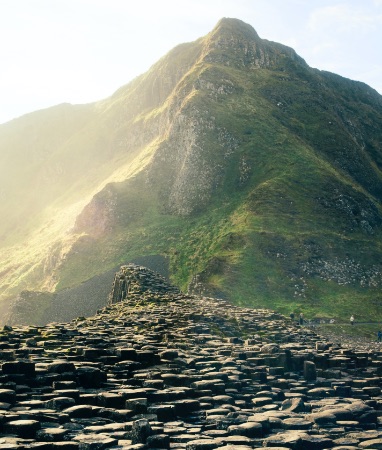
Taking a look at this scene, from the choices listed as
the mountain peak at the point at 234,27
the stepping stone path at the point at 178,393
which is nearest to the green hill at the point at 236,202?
the mountain peak at the point at 234,27

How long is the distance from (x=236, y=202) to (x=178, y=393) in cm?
9337

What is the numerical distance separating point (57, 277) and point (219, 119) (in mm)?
45406

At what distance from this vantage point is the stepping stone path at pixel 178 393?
12922 mm

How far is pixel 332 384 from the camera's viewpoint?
21.4 metres

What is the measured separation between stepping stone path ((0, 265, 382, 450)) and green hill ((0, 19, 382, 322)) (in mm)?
47688

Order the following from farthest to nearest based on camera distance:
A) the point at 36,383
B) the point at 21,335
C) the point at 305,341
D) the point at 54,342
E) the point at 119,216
Answer: 1. the point at 119,216
2. the point at 305,341
3. the point at 21,335
4. the point at 54,342
5. the point at 36,383

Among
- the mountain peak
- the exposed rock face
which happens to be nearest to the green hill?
the mountain peak

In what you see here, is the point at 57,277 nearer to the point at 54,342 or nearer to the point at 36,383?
the point at 54,342

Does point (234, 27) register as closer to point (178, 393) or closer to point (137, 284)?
point (137, 284)

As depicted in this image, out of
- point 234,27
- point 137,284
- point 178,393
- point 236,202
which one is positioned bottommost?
point 178,393

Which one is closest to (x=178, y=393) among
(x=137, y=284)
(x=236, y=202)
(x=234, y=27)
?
(x=137, y=284)

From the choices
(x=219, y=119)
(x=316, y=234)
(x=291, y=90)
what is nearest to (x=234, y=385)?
(x=316, y=234)

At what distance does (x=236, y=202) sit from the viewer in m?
109

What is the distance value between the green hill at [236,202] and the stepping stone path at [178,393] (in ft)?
156
